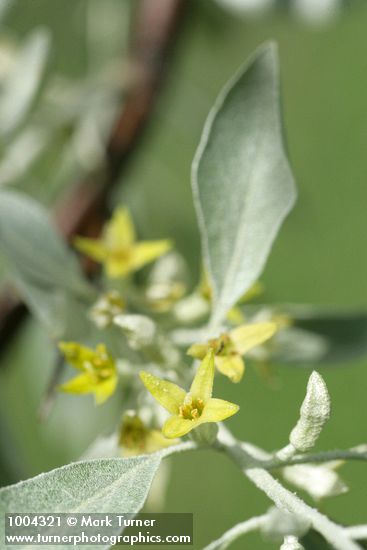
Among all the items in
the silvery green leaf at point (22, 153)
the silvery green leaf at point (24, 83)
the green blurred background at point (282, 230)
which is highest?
the silvery green leaf at point (24, 83)

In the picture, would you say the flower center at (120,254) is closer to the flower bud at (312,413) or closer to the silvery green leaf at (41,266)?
the silvery green leaf at (41,266)

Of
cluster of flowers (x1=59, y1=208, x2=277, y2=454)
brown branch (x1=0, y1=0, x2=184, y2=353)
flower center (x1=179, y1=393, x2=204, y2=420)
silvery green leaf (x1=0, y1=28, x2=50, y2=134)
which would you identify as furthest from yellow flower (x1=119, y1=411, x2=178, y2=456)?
silvery green leaf (x1=0, y1=28, x2=50, y2=134)

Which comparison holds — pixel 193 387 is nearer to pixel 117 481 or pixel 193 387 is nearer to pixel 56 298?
pixel 117 481

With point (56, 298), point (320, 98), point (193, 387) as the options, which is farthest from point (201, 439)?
point (320, 98)

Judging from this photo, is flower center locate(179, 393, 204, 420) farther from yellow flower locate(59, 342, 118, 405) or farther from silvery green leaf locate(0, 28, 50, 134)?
silvery green leaf locate(0, 28, 50, 134)

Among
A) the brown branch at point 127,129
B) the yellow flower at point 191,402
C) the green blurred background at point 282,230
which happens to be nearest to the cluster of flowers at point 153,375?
the yellow flower at point 191,402

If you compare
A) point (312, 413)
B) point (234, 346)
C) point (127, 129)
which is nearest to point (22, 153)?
point (127, 129)

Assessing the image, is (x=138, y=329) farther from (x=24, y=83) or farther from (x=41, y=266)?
(x=24, y=83)
